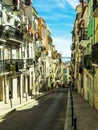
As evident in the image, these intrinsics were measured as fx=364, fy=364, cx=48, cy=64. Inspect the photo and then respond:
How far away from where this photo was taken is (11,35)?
38.5 metres

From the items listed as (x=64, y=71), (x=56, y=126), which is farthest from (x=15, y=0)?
(x=64, y=71)

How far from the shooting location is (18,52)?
148 ft

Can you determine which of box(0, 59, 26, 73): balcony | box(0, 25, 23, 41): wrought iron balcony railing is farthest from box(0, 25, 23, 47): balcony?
box(0, 59, 26, 73): balcony

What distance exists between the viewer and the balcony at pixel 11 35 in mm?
35250

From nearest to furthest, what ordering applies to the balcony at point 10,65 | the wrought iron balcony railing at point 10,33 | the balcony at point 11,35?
1. the balcony at point 10,65
2. the wrought iron balcony railing at point 10,33
3. the balcony at point 11,35

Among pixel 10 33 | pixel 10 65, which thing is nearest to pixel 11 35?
pixel 10 33

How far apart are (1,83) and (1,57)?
259 cm

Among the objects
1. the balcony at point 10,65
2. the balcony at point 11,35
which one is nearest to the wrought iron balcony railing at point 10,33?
the balcony at point 11,35

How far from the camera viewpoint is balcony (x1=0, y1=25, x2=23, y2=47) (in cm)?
3525

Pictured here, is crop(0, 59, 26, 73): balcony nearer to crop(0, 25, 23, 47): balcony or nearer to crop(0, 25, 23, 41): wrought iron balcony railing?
crop(0, 25, 23, 47): balcony

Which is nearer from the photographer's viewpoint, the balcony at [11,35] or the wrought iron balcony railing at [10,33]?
the wrought iron balcony railing at [10,33]

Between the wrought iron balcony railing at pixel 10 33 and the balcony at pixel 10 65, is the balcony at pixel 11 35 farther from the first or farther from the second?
the balcony at pixel 10 65

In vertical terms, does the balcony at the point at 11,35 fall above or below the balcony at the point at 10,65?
above

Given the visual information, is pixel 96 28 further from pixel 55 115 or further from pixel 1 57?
pixel 1 57
